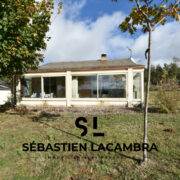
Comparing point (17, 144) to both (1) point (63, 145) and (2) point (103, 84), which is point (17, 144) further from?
(2) point (103, 84)

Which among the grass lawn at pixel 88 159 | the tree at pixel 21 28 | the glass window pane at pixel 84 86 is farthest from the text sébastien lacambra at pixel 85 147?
the glass window pane at pixel 84 86

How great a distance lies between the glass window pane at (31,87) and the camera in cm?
1101

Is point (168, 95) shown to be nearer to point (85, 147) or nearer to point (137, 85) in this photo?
point (137, 85)

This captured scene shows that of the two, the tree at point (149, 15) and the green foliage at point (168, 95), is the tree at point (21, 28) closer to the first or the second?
the tree at point (149, 15)

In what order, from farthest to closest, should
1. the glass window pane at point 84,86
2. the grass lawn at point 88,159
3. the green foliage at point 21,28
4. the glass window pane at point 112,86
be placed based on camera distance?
the glass window pane at point 84,86 → the glass window pane at point 112,86 → the green foliage at point 21,28 → the grass lawn at point 88,159

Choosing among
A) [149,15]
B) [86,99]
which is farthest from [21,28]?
[86,99]

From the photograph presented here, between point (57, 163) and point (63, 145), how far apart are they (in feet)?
2.67

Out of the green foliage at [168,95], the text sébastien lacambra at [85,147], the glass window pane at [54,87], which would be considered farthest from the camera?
the glass window pane at [54,87]

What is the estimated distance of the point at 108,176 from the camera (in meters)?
2.33

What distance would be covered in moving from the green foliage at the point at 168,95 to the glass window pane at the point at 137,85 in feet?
6.51

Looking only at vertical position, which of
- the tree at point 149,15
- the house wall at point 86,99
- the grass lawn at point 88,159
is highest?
the tree at point 149,15

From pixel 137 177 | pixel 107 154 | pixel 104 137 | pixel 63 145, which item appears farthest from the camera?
pixel 104 137

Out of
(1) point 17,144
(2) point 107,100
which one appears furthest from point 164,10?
(2) point 107,100

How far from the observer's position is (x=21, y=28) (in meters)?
5.06
